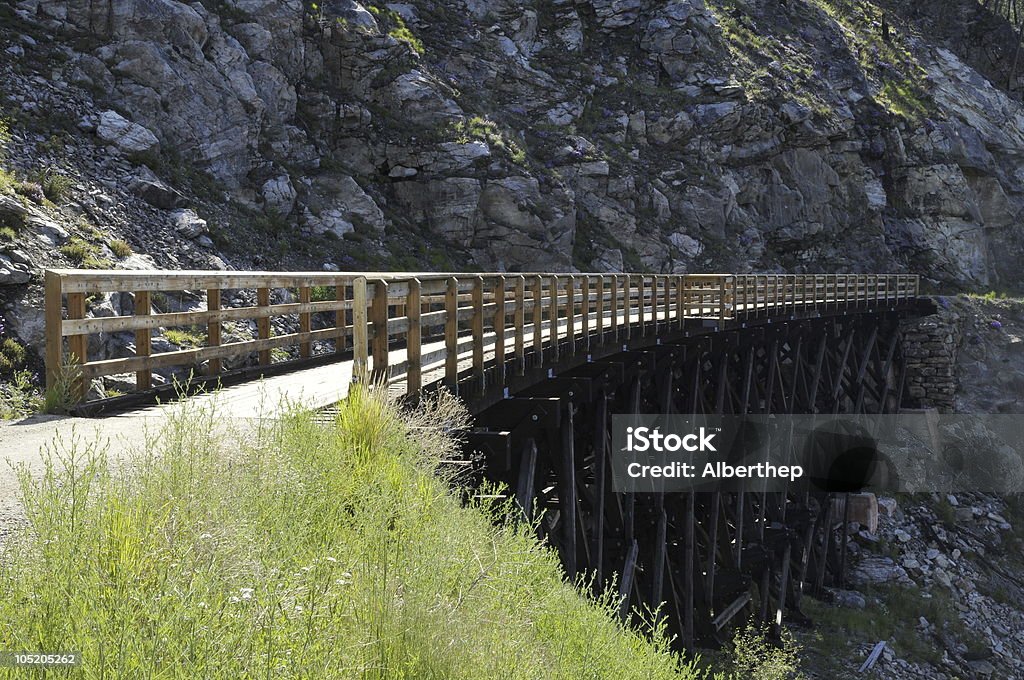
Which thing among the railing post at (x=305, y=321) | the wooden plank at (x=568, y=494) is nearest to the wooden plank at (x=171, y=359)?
the railing post at (x=305, y=321)

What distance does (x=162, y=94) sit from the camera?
18.9m

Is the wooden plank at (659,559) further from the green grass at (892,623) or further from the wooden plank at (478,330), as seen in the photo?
the green grass at (892,623)

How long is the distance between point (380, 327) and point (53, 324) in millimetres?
2443

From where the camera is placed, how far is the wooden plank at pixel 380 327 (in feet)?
22.2

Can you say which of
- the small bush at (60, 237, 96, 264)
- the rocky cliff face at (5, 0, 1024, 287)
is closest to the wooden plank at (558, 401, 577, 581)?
the small bush at (60, 237, 96, 264)

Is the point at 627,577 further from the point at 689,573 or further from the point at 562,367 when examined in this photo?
the point at 562,367

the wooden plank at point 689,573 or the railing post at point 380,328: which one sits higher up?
the railing post at point 380,328

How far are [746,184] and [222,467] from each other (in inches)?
1307

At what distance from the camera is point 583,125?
32719 mm

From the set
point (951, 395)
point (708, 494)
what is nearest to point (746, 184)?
point (951, 395)

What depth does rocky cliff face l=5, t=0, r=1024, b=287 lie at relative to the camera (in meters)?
20.3

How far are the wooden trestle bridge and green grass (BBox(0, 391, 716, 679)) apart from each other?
3.97 feet

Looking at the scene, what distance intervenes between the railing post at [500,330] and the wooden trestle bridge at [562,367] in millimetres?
22

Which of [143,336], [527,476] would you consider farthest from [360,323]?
[527,476]
